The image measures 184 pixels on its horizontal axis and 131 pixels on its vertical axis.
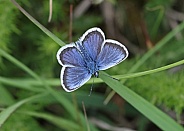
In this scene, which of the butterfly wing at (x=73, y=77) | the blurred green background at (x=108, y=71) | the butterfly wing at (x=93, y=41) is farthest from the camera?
the blurred green background at (x=108, y=71)

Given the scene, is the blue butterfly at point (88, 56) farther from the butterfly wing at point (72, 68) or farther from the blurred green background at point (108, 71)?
the blurred green background at point (108, 71)

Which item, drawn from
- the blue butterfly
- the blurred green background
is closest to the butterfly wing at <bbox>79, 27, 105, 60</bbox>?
the blue butterfly

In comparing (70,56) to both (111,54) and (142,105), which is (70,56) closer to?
(111,54)

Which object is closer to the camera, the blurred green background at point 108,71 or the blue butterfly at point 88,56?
the blue butterfly at point 88,56

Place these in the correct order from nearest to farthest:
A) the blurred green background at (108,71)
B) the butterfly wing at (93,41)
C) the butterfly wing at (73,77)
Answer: the butterfly wing at (73,77) < the butterfly wing at (93,41) < the blurred green background at (108,71)

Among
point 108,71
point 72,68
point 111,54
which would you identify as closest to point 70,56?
point 72,68

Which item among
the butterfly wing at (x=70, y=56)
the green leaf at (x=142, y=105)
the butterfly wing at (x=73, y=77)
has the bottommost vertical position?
the green leaf at (x=142, y=105)

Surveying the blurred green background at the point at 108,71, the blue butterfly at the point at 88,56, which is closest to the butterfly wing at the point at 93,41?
the blue butterfly at the point at 88,56

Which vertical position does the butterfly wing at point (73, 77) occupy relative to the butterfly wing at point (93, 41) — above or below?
below
